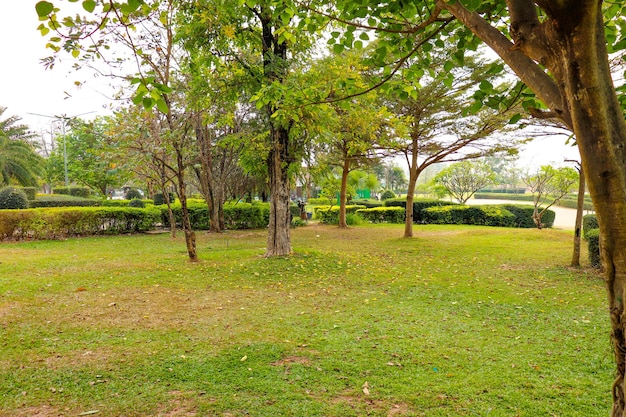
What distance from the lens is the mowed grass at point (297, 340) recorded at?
8.68 ft

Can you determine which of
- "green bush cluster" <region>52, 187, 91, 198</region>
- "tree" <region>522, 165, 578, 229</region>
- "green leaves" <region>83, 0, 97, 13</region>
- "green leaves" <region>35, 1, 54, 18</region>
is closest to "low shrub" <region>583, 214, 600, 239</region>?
"tree" <region>522, 165, 578, 229</region>

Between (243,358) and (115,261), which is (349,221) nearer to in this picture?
(115,261)

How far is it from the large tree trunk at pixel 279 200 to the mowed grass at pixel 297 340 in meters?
0.63

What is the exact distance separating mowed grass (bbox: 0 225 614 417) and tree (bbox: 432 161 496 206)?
17.6 meters

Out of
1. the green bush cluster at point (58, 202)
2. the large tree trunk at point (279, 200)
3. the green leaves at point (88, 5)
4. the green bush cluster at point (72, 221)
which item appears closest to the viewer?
the green leaves at point (88, 5)

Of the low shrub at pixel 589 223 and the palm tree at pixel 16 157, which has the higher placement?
the palm tree at pixel 16 157

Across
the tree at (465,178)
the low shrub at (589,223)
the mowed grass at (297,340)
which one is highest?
the tree at (465,178)

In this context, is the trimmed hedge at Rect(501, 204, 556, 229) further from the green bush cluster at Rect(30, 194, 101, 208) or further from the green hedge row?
the green bush cluster at Rect(30, 194, 101, 208)

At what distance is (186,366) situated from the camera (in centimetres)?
317

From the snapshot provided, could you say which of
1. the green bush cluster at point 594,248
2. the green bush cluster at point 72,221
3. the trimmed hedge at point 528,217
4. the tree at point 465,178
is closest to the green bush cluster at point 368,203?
the tree at point 465,178

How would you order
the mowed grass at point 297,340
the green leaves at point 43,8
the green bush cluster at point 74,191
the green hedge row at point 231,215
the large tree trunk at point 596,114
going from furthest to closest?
1. the green bush cluster at point 74,191
2. the green hedge row at point 231,215
3. the mowed grass at point 297,340
4. the green leaves at point 43,8
5. the large tree trunk at point 596,114

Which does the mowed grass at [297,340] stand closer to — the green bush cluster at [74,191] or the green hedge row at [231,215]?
the green hedge row at [231,215]

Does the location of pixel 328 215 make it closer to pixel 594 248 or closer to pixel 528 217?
pixel 528 217

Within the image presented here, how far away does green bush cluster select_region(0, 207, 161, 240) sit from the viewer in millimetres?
10969
